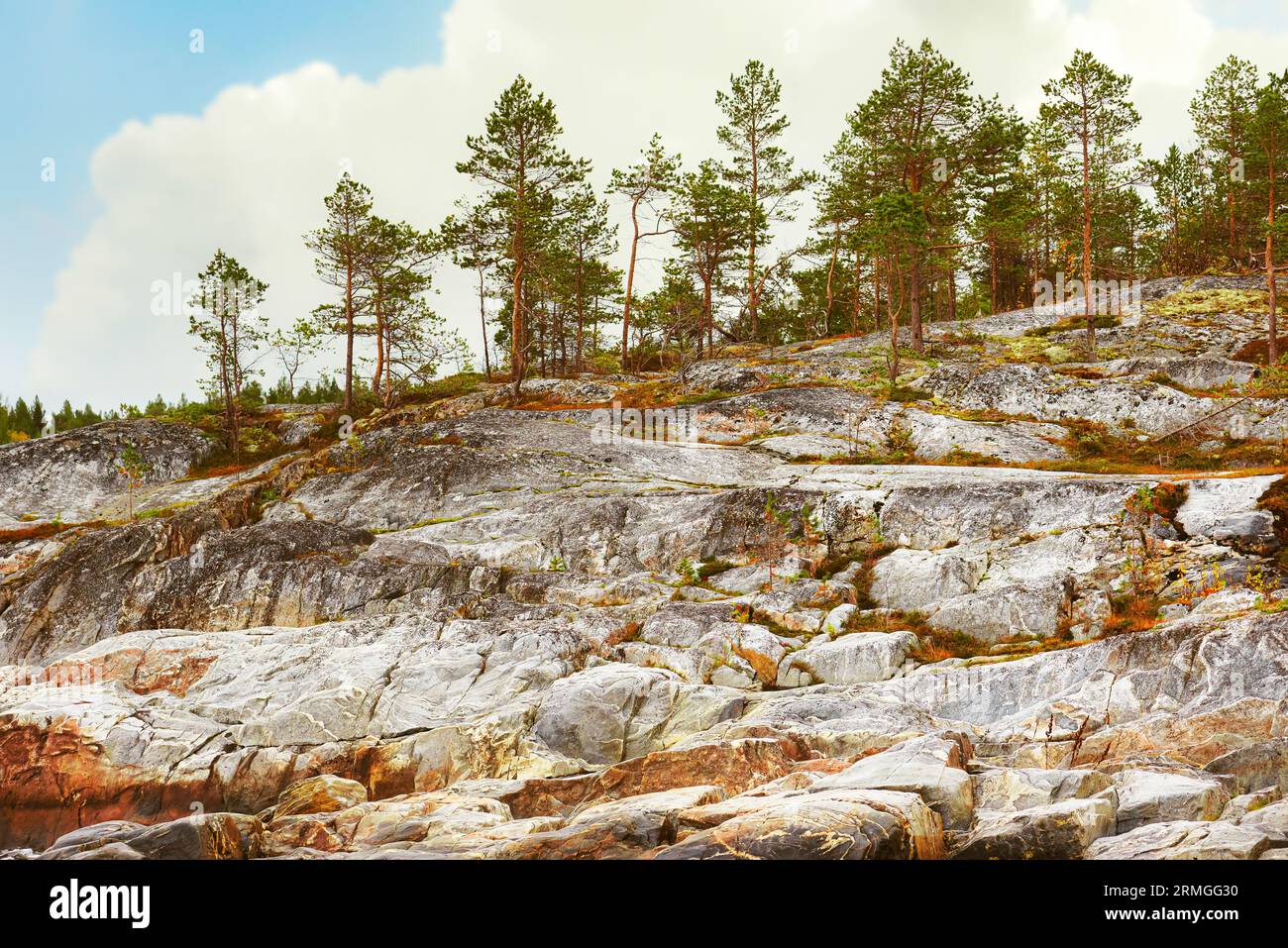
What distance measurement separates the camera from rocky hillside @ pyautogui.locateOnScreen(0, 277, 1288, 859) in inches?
514

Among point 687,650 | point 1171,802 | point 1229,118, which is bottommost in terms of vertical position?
point 1171,802

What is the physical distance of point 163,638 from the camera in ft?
78.4

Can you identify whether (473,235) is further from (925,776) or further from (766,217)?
(925,776)

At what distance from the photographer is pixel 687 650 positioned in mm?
21422

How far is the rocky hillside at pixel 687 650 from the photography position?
1305 centimetres

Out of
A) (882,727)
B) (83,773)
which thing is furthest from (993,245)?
(83,773)

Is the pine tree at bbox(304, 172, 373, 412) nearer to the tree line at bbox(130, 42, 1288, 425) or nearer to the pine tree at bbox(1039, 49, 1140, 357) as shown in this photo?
the tree line at bbox(130, 42, 1288, 425)

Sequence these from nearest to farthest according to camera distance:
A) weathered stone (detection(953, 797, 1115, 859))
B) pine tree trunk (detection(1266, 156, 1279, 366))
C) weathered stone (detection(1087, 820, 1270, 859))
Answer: weathered stone (detection(1087, 820, 1270, 859))
weathered stone (detection(953, 797, 1115, 859))
pine tree trunk (detection(1266, 156, 1279, 366))

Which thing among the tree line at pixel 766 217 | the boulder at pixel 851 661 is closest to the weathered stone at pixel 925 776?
the boulder at pixel 851 661

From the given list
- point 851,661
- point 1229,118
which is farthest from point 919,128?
point 851,661

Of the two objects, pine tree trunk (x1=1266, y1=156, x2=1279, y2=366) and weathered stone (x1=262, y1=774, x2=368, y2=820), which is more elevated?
pine tree trunk (x1=1266, y1=156, x2=1279, y2=366)

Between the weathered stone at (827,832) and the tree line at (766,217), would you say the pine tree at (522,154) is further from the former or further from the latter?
the weathered stone at (827,832)

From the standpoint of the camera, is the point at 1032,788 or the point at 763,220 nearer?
the point at 1032,788

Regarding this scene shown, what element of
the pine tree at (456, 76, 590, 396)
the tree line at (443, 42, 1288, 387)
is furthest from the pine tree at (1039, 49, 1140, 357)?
the pine tree at (456, 76, 590, 396)
